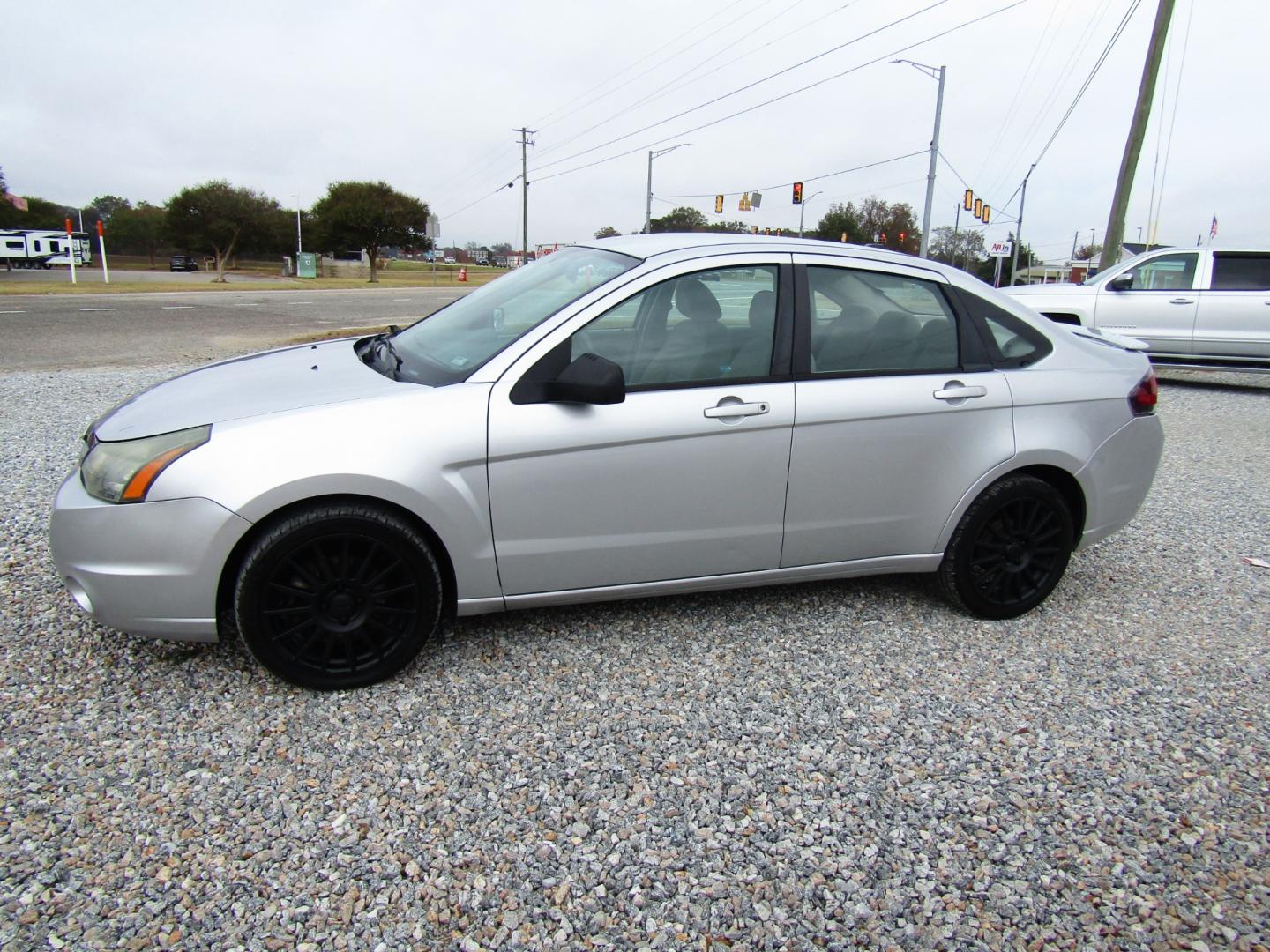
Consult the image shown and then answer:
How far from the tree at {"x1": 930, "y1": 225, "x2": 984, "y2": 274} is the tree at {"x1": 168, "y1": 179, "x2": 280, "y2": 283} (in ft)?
171

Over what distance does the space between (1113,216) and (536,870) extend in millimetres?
18675

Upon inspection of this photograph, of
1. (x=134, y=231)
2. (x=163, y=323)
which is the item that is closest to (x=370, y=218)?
(x=134, y=231)

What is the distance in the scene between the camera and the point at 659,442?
3.19 m

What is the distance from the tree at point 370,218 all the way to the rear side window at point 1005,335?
58.5 metres

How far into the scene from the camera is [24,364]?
11.3 meters

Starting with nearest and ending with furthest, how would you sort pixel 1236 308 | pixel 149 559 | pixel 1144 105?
pixel 149 559, pixel 1236 308, pixel 1144 105

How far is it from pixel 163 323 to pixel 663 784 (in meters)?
18.2

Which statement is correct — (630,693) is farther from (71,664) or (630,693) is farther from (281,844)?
(71,664)

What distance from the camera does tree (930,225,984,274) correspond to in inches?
2901

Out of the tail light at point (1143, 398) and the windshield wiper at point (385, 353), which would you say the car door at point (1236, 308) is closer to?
the tail light at point (1143, 398)

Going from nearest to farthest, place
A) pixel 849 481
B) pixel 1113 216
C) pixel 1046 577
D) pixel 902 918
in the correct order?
pixel 902 918 < pixel 849 481 < pixel 1046 577 < pixel 1113 216

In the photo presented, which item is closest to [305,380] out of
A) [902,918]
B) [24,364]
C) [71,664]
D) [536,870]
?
[71,664]

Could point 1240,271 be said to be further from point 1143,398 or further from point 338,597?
point 338,597

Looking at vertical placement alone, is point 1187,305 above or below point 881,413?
above
